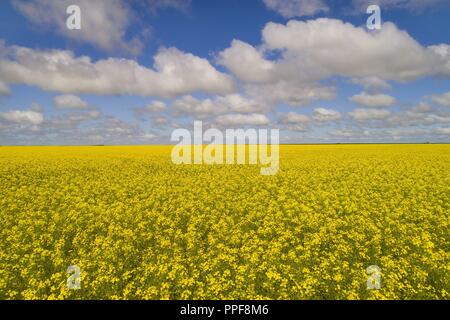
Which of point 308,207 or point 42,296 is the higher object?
point 308,207

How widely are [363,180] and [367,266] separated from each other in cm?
1399

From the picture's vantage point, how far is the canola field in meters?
7.76

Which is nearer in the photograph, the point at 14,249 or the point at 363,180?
the point at 14,249

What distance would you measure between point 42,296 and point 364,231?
10889mm

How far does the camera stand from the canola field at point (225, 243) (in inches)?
305

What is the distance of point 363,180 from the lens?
69.9 feet

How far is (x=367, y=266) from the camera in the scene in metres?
8.72

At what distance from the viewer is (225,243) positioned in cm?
1055

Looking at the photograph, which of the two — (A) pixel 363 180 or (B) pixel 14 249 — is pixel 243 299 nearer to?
(B) pixel 14 249

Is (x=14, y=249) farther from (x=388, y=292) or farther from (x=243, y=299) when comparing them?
(x=388, y=292)

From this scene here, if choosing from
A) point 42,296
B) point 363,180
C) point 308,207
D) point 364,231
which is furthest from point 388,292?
point 363,180
